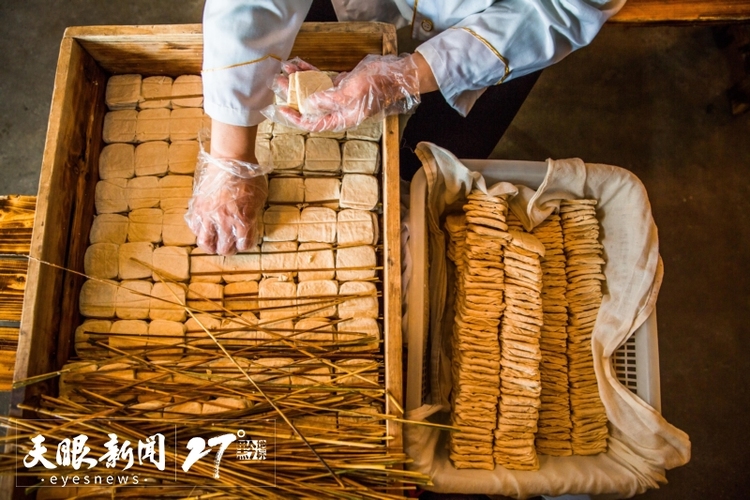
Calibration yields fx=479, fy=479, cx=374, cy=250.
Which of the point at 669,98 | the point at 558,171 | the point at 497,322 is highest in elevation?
the point at 669,98

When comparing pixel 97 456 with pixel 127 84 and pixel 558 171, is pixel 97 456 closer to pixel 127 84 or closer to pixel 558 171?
pixel 127 84

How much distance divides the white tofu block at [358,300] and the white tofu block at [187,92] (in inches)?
37.2

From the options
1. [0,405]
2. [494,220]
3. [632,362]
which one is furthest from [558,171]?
[0,405]

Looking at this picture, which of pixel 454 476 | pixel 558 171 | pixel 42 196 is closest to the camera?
pixel 42 196

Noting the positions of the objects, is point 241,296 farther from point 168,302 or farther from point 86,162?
point 86,162

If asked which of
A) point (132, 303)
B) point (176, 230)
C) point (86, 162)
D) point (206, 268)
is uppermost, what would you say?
point (86, 162)

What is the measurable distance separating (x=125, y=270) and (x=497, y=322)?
4.54 feet

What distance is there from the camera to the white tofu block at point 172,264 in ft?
5.67

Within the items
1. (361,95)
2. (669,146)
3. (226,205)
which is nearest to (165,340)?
(226,205)

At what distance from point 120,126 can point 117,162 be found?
0.15m

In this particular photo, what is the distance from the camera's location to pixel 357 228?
1754mm

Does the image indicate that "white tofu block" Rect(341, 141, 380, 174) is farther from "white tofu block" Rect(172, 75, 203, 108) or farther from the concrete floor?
the concrete floor

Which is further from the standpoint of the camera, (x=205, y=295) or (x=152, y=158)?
(x=152, y=158)

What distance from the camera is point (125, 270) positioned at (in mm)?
1740
